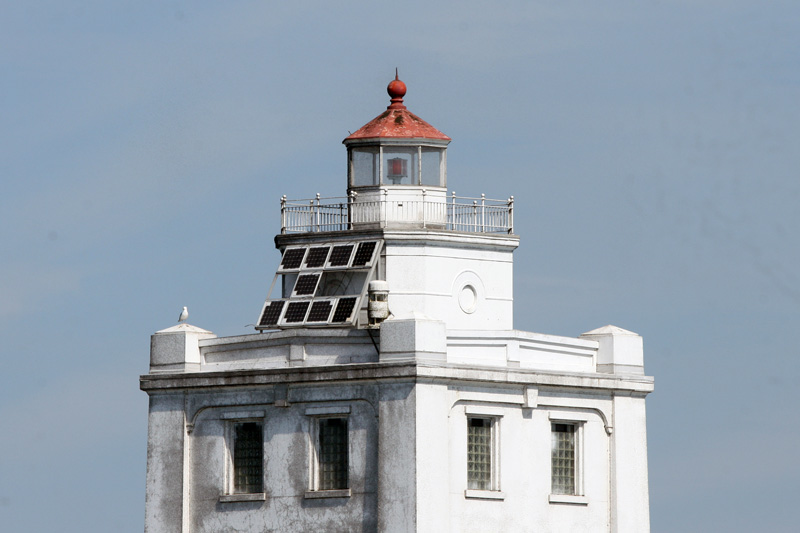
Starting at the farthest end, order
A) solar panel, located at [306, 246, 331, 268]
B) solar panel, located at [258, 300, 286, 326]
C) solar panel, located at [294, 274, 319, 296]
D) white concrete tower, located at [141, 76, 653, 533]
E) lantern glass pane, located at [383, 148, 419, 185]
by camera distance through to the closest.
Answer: lantern glass pane, located at [383, 148, 419, 185] → solar panel, located at [306, 246, 331, 268] → solar panel, located at [258, 300, 286, 326] → solar panel, located at [294, 274, 319, 296] → white concrete tower, located at [141, 76, 653, 533]

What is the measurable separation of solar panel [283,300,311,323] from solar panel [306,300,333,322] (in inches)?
9.8

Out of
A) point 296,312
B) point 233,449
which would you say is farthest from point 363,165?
point 233,449

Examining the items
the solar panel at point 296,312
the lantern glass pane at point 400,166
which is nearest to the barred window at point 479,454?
the solar panel at point 296,312

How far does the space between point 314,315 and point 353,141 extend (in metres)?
5.60

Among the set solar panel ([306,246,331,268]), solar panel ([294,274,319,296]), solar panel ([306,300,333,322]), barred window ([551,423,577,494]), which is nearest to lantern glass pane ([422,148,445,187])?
solar panel ([306,246,331,268])

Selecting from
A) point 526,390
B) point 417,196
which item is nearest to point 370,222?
point 417,196

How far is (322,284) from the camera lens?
236ft

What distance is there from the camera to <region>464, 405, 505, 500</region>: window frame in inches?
2702

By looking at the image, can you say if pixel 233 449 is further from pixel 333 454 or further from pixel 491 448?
pixel 491 448

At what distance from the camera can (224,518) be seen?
70875 mm

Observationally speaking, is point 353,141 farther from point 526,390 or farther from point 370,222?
point 526,390

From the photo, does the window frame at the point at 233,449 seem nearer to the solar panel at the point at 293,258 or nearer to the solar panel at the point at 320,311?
the solar panel at the point at 320,311

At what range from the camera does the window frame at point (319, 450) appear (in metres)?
68.7

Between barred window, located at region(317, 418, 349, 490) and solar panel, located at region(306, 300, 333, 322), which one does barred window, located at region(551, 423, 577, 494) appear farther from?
solar panel, located at region(306, 300, 333, 322)
